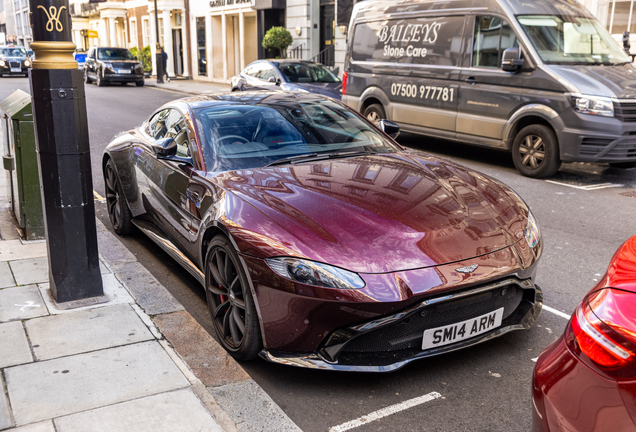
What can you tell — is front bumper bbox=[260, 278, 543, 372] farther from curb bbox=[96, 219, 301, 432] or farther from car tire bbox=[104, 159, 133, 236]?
car tire bbox=[104, 159, 133, 236]

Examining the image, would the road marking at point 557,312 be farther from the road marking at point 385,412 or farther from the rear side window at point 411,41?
the rear side window at point 411,41

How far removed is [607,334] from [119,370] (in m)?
2.45

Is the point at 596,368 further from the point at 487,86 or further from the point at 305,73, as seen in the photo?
the point at 305,73

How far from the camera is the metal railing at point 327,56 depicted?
24.3m

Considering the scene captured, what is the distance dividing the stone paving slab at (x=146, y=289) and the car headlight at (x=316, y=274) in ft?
4.41

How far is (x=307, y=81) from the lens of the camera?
13719mm

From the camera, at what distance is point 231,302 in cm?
342

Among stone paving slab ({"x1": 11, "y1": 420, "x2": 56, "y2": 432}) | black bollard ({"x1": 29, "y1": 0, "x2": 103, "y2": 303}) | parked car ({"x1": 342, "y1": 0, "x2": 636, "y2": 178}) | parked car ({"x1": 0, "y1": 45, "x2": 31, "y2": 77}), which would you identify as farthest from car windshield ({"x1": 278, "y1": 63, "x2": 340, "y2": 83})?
parked car ({"x1": 0, "y1": 45, "x2": 31, "y2": 77})

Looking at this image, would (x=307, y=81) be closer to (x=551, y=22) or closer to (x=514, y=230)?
(x=551, y=22)

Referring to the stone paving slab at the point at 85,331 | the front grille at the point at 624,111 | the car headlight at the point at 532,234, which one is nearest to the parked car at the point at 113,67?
the front grille at the point at 624,111

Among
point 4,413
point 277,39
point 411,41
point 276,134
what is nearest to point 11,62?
point 277,39

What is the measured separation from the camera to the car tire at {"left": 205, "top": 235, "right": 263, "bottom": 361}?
10.5ft

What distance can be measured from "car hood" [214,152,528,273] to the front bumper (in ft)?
0.67

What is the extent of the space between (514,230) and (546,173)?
5.34 metres
